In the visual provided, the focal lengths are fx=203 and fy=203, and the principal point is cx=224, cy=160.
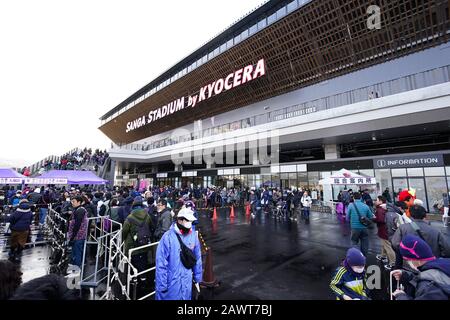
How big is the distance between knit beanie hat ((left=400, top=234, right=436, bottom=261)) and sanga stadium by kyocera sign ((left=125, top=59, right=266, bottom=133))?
18.9 meters

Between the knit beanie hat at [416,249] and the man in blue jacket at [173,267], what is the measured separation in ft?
8.75

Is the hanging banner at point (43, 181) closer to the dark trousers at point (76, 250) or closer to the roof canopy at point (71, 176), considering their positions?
the roof canopy at point (71, 176)

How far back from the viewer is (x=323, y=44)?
16.5 meters

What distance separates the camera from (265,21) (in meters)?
20.7

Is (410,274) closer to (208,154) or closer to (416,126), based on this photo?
(416,126)

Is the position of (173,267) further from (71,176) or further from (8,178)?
(71,176)

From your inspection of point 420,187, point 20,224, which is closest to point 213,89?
point 420,187

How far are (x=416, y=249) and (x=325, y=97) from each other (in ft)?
49.4

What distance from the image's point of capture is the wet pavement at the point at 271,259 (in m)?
4.53

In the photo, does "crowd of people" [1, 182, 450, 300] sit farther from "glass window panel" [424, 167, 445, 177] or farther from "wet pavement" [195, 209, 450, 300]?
"glass window panel" [424, 167, 445, 177]

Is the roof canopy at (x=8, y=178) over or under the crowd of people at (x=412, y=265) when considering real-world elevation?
over

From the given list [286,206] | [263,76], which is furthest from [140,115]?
[286,206]

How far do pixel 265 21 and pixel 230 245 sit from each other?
21.9m

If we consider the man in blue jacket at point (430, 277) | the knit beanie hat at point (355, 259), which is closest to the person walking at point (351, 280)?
the knit beanie hat at point (355, 259)
